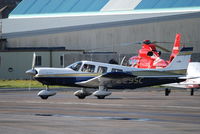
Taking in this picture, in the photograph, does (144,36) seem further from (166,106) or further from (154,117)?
(154,117)

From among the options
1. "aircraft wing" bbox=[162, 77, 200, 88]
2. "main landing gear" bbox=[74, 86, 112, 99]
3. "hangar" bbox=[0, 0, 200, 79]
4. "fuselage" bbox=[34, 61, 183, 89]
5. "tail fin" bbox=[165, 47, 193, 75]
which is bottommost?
"main landing gear" bbox=[74, 86, 112, 99]

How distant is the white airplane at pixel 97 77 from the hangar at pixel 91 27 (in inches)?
941

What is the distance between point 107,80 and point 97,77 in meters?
0.50

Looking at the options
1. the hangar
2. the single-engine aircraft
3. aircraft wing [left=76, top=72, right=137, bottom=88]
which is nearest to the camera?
aircraft wing [left=76, top=72, right=137, bottom=88]

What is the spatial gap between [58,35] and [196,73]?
107ft

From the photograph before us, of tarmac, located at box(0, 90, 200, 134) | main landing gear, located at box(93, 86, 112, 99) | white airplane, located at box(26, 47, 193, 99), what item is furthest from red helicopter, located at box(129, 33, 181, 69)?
tarmac, located at box(0, 90, 200, 134)

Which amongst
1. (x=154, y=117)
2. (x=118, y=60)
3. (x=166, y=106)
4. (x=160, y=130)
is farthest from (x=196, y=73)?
(x=118, y=60)

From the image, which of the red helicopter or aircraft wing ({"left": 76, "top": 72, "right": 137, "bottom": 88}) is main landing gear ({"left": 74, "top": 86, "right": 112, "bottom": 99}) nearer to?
aircraft wing ({"left": 76, "top": 72, "right": 137, "bottom": 88})

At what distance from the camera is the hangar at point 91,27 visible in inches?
2414

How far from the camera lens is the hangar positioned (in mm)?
61312

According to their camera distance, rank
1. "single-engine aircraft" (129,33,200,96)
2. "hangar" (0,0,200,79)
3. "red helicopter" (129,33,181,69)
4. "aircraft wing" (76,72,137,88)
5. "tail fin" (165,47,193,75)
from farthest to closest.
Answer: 1. "hangar" (0,0,200,79)
2. "red helicopter" (129,33,181,69)
3. "single-engine aircraft" (129,33,200,96)
4. "tail fin" (165,47,193,75)
5. "aircraft wing" (76,72,137,88)

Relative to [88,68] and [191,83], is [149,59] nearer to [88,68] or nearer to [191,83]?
[191,83]

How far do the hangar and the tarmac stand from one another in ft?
101

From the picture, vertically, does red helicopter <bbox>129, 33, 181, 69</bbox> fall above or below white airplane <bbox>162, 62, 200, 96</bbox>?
above
